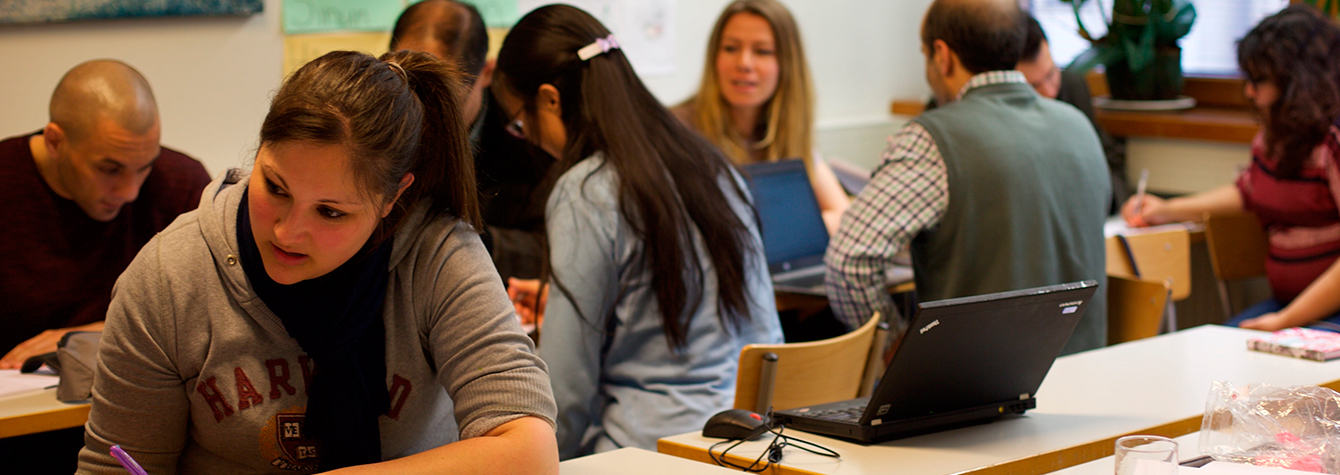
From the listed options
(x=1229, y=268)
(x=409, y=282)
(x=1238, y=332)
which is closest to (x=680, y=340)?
(x=409, y=282)

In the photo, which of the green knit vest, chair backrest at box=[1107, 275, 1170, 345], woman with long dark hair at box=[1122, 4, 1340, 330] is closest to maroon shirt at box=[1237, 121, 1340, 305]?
woman with long dark hair at box=[1122, 4, 1340, 330]

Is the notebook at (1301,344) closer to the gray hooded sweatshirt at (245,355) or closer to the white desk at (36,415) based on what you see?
the gray hooded sweatshirt at (245,355)

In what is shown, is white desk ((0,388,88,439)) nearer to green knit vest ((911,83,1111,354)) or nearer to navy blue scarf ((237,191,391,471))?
navy blue scarf ((237,191,391,471))

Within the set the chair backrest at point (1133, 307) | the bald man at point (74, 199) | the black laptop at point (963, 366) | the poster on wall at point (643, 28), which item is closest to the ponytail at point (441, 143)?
the black laptop at point (963, 366)

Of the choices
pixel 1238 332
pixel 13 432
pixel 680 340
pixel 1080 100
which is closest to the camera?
pixel 13 432

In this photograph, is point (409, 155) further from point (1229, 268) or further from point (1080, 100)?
point (1080, 100)

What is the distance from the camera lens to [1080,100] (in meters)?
3.98

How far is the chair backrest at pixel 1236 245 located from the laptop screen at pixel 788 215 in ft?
4.18

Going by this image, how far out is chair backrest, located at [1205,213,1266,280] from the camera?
3387mm

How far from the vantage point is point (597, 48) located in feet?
6.42

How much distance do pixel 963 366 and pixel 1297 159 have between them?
221 centimetres

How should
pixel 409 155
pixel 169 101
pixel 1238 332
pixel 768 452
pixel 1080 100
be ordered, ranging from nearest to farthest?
pixel 409 155
pixel 768 452
pixel 1238 332
pixel 169 101
pixel 1080 100

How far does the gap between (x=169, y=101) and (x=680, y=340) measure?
6.20 ft

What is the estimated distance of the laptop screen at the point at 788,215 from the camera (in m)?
3.00
